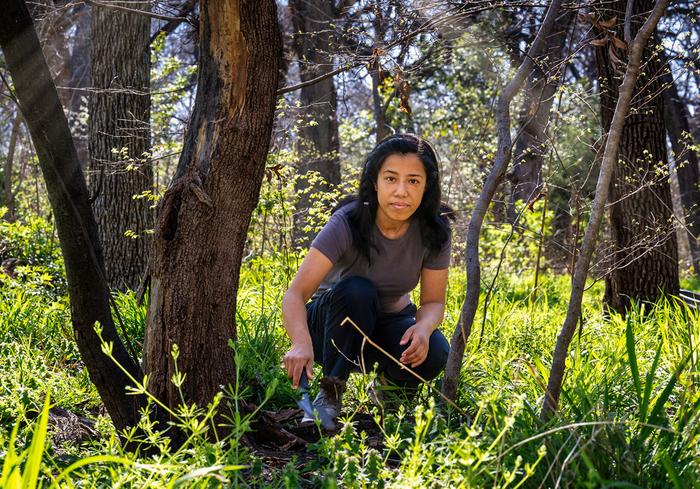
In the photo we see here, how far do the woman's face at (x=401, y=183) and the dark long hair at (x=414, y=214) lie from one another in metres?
0.03

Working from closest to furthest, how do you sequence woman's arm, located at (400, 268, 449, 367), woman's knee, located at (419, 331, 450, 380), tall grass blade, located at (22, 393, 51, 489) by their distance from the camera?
1. tall grass blade, located at (22, 393, 51, 489)
2. woman's arm, located at (400, 268, 449, 367)
3. woman's knee, located at (419, 331, 450, 380)

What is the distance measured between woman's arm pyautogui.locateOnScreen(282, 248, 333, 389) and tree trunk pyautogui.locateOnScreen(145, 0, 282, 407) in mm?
299

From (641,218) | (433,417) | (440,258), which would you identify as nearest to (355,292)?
(440,258)

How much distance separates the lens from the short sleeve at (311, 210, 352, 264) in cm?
303

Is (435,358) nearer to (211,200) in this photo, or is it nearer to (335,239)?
(335,239)

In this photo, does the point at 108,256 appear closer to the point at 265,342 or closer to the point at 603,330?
the point at 265,342

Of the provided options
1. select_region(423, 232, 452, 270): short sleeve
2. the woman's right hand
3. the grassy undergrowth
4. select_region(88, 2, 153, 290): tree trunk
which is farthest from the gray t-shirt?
select_region(88, 2, 153, 290): tree trunk

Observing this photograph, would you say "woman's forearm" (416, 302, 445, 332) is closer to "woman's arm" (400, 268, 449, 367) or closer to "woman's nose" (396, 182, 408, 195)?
Answer: "woman's arm" (400, 268, 449, 367)

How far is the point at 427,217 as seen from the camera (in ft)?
10.8

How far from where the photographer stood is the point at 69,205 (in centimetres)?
268

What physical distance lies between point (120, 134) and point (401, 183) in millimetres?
3990

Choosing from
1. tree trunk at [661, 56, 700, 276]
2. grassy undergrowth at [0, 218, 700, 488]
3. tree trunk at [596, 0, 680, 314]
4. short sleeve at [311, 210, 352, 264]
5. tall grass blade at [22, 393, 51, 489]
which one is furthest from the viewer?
tree trunk at [661, 56, 700, 276]

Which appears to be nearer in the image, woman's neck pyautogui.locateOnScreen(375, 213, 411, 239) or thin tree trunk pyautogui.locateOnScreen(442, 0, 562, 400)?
thin tree trunk pyautogui.locateOnScreen(442, 0, 562, 400)

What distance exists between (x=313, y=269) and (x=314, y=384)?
2.73 ft
